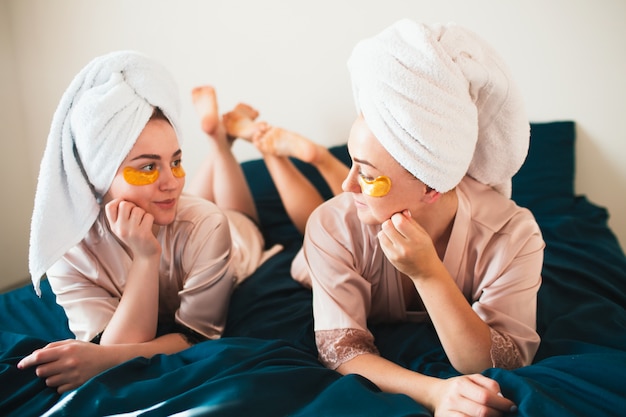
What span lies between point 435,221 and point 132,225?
2.23 ft

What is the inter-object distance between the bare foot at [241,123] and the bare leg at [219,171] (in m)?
0.03

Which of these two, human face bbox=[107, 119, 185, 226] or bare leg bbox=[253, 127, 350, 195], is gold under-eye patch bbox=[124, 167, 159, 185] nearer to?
human face bbox=[107, 119, 185, 226]

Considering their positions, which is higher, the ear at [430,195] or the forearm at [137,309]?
the ear at [430,195]

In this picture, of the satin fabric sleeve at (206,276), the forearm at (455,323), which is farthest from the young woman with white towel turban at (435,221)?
the satin fabric sleeve at (206,276)

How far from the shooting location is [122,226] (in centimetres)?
131

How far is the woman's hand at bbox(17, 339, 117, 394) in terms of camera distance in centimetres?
117

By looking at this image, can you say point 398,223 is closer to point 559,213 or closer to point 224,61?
point 559,213

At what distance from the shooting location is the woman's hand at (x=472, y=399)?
3.28 ft

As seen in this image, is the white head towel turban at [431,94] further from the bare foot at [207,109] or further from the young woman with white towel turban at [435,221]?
the bare foot at [207,109]

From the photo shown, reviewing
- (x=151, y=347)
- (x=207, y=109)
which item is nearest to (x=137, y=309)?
(x=151, y=347)

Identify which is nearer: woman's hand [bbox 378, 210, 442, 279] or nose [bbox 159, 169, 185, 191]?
woman's hand [bbox 378, 210, 442, 279]

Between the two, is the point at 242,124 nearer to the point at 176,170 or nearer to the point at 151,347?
the point at 176,170

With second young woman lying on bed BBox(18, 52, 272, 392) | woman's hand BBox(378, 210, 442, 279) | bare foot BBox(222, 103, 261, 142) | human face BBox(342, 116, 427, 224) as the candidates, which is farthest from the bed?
bare foot BBox(222, 103, 261, 142)

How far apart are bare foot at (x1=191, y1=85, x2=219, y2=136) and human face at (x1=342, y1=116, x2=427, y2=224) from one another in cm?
92
